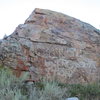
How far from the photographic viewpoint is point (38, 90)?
5.79m

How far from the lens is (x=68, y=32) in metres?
7.99

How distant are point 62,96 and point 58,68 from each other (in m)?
1.64

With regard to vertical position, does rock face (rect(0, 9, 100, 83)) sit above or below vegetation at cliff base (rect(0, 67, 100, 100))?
above

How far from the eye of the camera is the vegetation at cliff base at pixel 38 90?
5.35m

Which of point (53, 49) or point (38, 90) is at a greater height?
point (53, 49)

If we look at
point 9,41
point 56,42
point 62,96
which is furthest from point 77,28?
point 62,96

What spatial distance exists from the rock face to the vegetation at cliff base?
0.46 m

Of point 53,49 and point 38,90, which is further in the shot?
point 53,49

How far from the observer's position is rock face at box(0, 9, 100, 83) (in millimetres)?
7301

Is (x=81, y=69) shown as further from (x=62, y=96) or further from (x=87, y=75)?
(x=62, y=96)

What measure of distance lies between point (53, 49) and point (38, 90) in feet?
6.43

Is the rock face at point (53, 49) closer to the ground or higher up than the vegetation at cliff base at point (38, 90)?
higher up

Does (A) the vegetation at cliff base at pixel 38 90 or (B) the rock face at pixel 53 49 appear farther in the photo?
(B) the rock face at pixel 53 49

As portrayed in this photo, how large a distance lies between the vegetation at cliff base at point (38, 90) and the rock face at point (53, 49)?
18.2 inches
